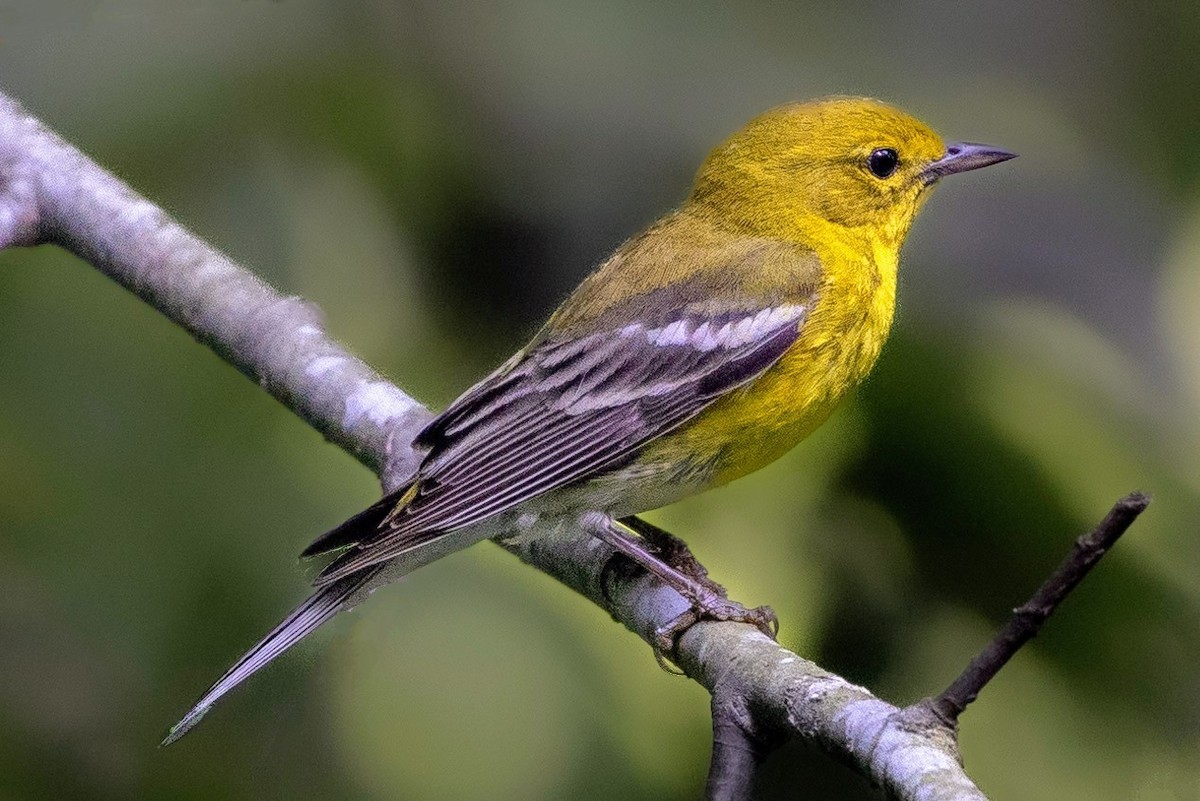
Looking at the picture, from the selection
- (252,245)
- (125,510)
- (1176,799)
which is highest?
(252,245)

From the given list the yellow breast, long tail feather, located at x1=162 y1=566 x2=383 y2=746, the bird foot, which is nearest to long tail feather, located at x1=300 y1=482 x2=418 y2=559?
long tail feather, located at x1=162 y1=566 x2=383 y2=746

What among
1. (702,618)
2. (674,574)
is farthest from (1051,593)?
(674,574)

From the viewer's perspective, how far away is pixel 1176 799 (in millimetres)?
3402

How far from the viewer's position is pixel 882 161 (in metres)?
4.07

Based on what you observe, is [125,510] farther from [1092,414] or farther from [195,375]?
[1092,414]

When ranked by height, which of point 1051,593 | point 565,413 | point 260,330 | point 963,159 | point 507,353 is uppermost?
point 260,330

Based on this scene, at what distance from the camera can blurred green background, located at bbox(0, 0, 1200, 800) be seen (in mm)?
3605

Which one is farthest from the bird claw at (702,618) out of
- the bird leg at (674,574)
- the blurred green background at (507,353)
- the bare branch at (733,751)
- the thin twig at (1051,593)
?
the thin twig at (1051,593)

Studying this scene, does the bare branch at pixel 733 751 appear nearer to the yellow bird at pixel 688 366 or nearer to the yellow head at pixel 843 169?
the yellow bird at pixel 688 366

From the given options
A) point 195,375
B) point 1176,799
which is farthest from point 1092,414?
point 195,375

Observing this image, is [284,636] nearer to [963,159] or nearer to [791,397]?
[791,397]

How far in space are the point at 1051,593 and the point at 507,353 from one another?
248cm

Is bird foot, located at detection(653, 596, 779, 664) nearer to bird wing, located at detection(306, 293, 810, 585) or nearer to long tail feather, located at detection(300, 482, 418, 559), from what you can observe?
bird wing, located at detection(306, 293, 810, 585)

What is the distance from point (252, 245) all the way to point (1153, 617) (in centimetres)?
286
